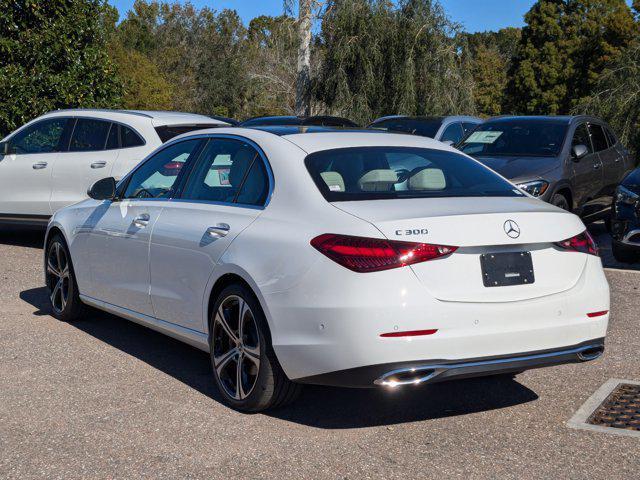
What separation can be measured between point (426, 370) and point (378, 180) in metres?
1.25

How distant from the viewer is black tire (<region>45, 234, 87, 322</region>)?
25.4 ft

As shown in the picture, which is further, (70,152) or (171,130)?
(70,152)

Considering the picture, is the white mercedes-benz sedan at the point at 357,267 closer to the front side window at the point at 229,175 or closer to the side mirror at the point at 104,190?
the front side window at the point at 229,175

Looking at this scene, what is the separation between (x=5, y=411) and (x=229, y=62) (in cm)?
6552

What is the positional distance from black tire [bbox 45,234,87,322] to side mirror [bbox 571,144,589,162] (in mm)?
6690

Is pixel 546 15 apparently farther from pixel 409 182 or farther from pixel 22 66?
pixel 409 182

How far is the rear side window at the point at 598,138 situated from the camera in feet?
43.9

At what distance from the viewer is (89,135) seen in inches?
466

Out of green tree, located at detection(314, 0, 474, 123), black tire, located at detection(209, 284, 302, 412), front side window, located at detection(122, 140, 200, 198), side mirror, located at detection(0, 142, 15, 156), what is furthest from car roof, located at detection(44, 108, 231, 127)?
green tree, located at detection(314, 0, 474, 123)

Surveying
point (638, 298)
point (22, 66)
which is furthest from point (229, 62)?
point (638, 298)

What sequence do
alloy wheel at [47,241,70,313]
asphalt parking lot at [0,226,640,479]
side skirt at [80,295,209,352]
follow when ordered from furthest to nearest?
alloy wheel at [47,241,70,313], side skirt at [80,295,209,352], asphalt parking lot at [0,226,640,479]

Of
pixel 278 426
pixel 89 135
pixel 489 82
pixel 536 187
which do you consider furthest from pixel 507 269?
pixel 489 82

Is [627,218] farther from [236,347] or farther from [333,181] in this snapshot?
[236,347]

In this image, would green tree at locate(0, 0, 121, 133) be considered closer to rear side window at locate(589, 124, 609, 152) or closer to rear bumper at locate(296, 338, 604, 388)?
rear side window at locate(589, 124, 609, 152)
